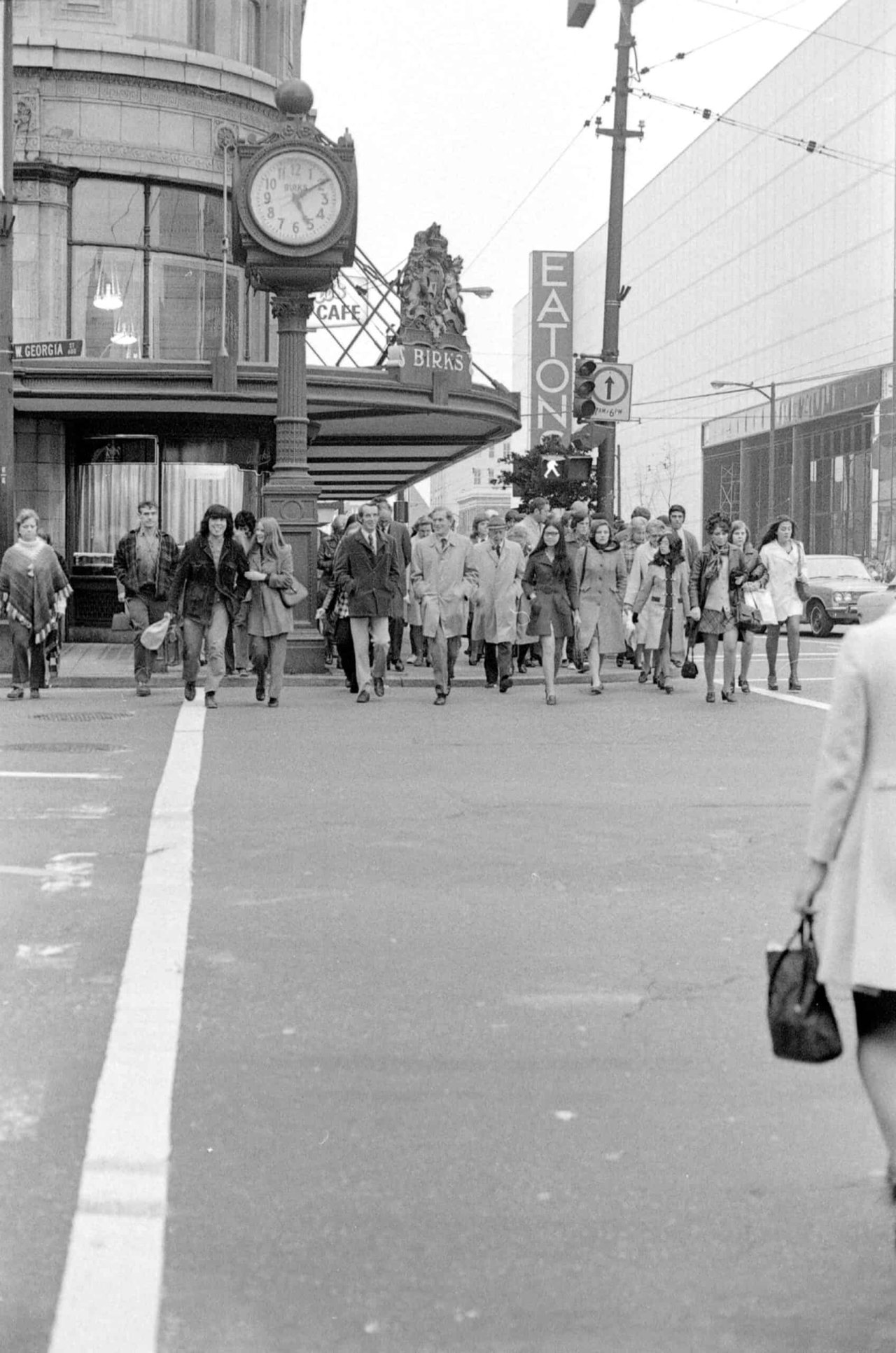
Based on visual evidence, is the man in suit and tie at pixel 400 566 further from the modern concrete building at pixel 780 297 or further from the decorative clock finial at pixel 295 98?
the modern concrete building at pixel 780 297

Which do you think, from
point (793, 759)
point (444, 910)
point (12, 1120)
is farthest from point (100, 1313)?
point (793, 759)

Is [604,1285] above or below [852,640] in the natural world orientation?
below

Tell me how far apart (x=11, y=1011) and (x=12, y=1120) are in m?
1.09

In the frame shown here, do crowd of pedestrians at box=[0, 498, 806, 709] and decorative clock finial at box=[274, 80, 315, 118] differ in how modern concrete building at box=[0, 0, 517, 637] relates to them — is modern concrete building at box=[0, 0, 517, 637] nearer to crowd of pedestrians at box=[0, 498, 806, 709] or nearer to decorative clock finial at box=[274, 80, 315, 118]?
decorative clock finial at box=[274, 80, 315, 118]

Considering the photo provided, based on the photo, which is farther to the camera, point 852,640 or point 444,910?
point 444,910

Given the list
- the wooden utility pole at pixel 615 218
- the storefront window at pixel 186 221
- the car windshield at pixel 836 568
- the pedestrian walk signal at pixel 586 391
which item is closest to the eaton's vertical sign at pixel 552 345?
the car windshield at pixel 836 568

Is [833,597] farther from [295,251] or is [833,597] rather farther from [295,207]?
[295,251]

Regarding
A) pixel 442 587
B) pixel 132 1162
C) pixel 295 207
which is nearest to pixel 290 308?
pixel 295 207

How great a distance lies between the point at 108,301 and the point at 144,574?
793 centimetres

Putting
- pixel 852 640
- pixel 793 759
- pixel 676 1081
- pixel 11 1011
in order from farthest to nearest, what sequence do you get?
1. pixel 793 759
2. pixel 11 1011
3. pixel 676 1081
4. pixel 852 640

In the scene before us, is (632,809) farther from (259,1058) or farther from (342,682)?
(342,682)

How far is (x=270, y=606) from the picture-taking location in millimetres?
16469

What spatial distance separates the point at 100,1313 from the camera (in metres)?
3.56

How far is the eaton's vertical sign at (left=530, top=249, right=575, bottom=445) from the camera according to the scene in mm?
67000
